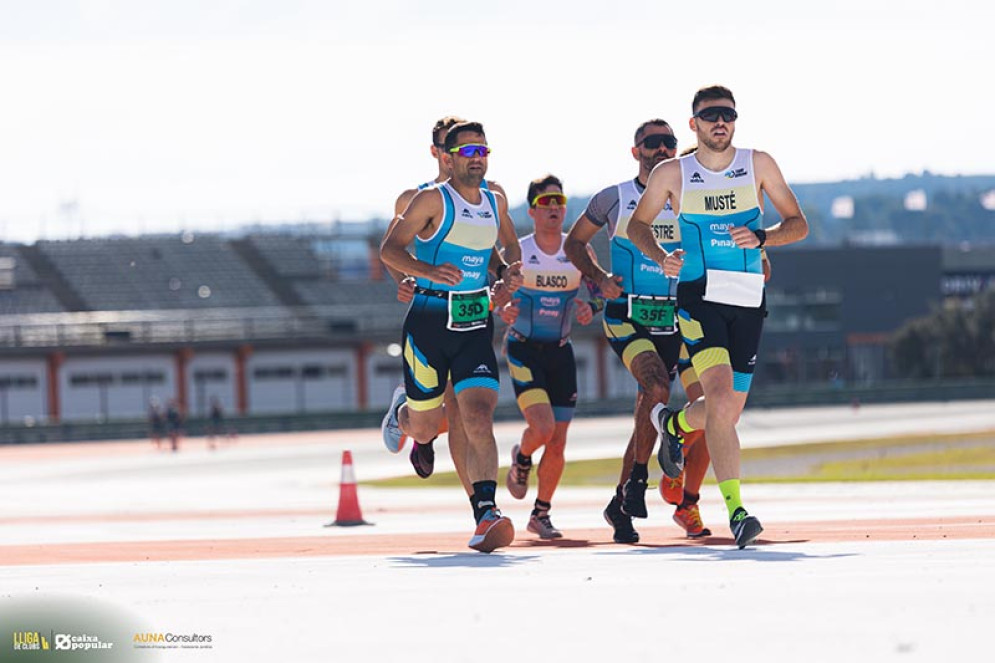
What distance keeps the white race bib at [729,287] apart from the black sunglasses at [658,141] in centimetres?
187

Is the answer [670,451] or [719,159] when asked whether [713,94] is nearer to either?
[719,159]

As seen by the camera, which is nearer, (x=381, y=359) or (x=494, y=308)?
(x=494, y=308)

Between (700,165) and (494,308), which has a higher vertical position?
(700,165)

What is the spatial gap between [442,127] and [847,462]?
88.8 feet

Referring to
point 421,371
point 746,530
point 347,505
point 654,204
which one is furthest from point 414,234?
point 347,505

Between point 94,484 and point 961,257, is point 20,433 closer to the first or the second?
point 94,484

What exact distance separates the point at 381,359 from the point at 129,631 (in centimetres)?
7529

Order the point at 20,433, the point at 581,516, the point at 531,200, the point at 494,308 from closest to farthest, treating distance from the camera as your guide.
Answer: the point at 494,308, the point at 531,200, the point at 581,516, the point at 20,433

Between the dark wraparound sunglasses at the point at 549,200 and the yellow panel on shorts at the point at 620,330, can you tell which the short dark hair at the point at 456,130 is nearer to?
the yellow panel on shorts at the point at 620,330

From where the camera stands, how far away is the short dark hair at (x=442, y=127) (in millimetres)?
11505

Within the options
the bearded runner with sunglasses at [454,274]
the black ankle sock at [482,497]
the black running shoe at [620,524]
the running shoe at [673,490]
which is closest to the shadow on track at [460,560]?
the black ankle sock at [482,497]

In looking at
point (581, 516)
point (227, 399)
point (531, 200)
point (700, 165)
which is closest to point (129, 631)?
point (700, 165)

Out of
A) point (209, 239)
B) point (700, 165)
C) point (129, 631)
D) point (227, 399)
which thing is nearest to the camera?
point (129, 631)

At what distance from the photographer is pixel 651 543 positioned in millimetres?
11172
